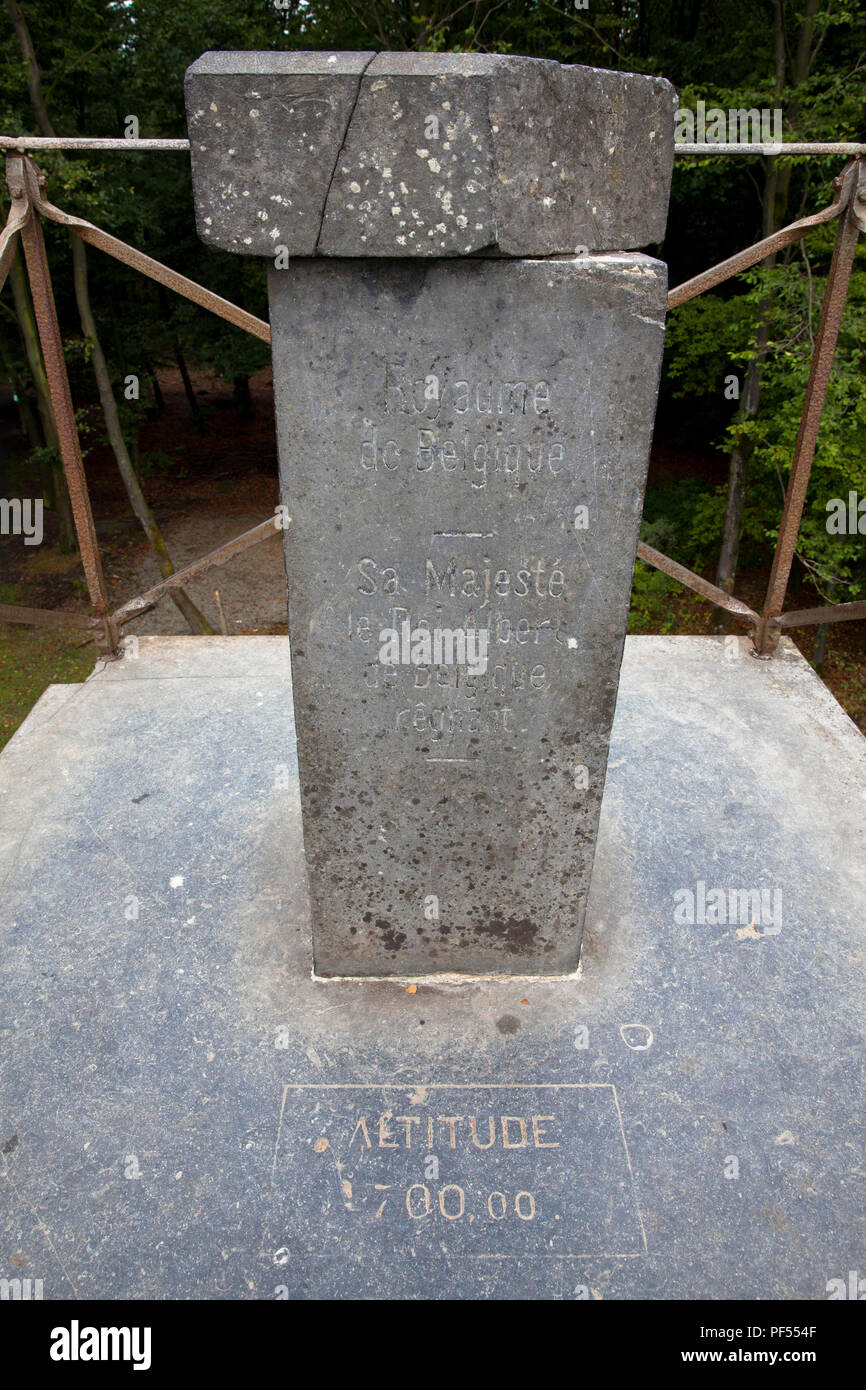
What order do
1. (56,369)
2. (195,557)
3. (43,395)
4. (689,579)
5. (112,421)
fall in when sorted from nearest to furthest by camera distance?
(56,369) → (689,579) → (112,421) → (43,395) → (195,557)

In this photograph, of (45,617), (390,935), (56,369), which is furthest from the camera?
(45,617)

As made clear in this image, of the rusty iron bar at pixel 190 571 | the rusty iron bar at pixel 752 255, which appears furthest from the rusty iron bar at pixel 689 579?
the rusty iron bar at pixel 190 571

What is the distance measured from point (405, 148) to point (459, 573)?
1114mm

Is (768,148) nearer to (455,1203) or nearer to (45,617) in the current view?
(455,1203)

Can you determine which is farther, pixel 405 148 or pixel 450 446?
pixel 450 446

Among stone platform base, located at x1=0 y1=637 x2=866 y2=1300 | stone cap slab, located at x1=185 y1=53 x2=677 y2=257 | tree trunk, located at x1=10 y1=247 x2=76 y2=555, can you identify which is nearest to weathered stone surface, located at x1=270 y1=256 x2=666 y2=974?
stone cap slab, located at x1=185 y1=53 x2=677 y2=257

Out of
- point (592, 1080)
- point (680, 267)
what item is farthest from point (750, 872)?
point (680, 267)

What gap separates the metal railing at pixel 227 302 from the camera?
11.6 ft

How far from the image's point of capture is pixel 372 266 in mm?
2340

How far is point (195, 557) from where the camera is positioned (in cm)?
1600

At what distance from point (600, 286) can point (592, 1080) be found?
7.95ft

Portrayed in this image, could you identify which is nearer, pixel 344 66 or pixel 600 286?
pixel 344 66

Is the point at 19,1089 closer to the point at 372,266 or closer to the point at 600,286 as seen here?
the point at 372,266

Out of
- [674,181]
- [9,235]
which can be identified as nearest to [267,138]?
[9,235]
